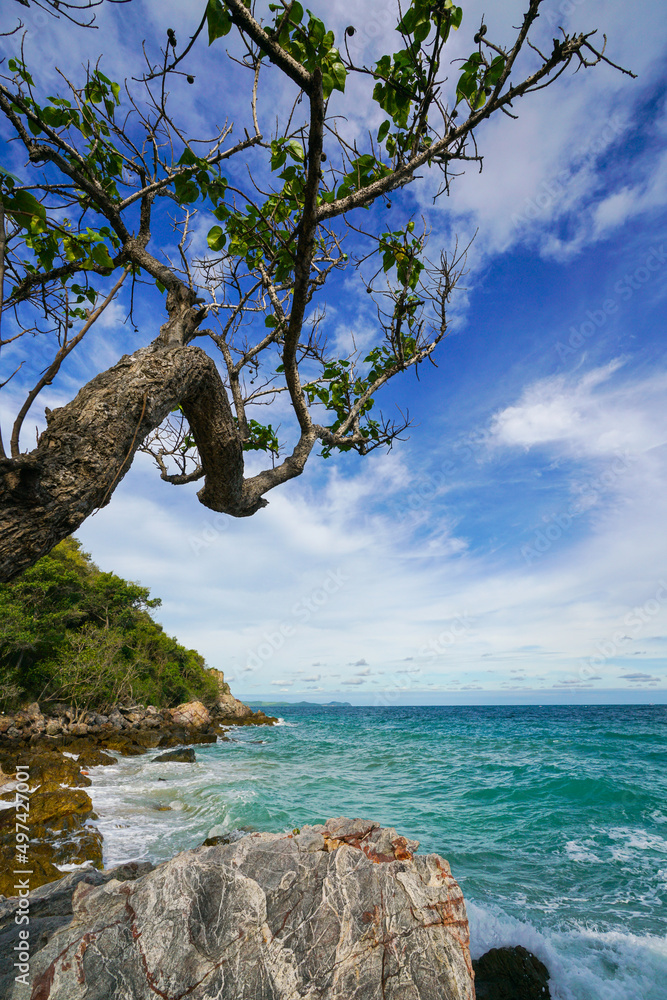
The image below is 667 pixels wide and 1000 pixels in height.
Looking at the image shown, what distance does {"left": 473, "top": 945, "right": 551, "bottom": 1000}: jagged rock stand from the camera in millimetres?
4301

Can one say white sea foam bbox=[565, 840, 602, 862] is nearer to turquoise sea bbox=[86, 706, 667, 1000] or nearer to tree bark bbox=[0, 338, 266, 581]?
turquoise sea bbox=[86, 706, 667, 1000]

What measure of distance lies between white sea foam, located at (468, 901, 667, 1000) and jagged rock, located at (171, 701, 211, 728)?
30.4 m

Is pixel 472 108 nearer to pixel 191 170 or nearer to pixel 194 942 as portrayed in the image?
pixel 191 170

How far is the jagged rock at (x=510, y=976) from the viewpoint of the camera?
4301 mm

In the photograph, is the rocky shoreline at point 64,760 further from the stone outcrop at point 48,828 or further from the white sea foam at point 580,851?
the white sea foam at point 580,851

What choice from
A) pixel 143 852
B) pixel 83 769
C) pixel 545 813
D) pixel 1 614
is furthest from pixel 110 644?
pixel 545 813

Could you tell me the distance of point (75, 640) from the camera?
76.4 feet

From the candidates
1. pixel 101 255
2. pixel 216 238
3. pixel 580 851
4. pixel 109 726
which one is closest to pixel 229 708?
pixel 109 726

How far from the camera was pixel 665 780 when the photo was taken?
48.0 ft

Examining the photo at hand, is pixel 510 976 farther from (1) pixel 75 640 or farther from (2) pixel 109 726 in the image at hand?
(2) pixel 109 726

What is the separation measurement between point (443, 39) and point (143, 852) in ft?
35.6

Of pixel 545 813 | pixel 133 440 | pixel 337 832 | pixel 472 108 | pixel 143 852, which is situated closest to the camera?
pixel 133 440

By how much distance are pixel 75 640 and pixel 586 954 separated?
953 inches

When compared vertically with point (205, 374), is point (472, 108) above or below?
above
